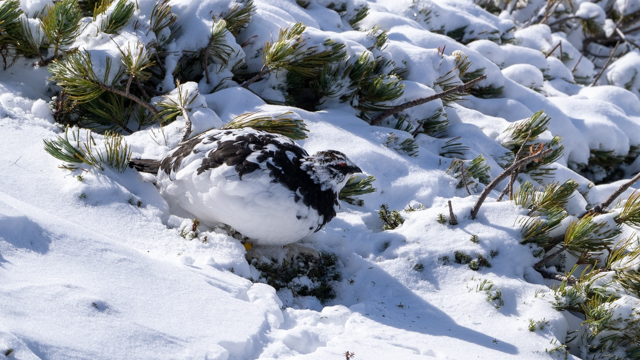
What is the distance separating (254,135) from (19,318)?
1527 mm

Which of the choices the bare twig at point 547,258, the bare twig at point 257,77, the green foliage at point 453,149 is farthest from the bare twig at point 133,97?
the bare twig at point 547,258

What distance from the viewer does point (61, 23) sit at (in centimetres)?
324

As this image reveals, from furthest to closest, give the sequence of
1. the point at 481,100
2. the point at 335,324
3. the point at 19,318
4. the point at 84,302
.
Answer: the point at 481,100 < the point at 335,324 < the point at 84,302 < the point at 19,318

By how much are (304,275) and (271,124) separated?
109cm

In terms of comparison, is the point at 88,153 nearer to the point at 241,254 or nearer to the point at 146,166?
the point at 146,166

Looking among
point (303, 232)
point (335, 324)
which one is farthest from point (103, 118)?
point (335, 324)

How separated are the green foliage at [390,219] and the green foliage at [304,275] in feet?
1.77

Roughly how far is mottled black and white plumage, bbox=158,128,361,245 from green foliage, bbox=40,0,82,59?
4.25 feet

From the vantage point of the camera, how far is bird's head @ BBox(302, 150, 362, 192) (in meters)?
2.69

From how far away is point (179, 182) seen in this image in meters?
2.71

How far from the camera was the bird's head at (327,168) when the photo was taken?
269 centimetres

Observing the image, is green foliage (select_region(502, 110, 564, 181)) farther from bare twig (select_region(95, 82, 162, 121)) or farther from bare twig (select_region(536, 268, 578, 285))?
bare twig (select_region(95, 82, 162, 121))

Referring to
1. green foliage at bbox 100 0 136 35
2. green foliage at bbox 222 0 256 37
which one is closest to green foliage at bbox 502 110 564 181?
green foliage at bbox 222 0 256 37

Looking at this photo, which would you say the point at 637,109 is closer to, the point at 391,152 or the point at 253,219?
the point at 391,152
